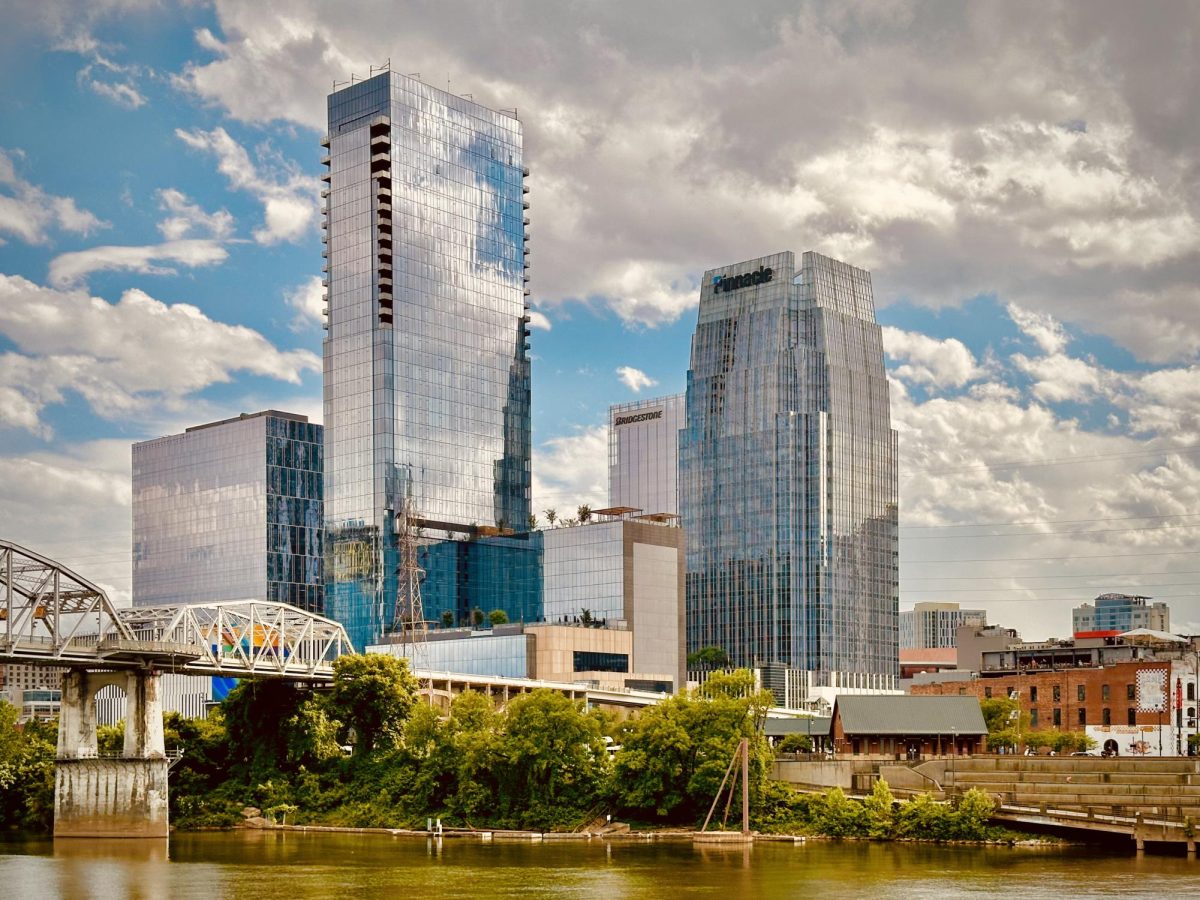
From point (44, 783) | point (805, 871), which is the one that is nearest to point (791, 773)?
point (805, 871)

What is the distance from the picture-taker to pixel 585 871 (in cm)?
11431

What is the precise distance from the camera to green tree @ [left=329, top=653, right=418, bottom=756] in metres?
175

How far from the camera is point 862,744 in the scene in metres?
162

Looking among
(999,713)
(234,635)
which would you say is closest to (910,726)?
(999,713)

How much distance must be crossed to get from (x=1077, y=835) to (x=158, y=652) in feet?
288

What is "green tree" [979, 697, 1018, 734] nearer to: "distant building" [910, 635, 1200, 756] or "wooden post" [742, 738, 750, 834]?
"distant building" [910, 635, 1200, 756]

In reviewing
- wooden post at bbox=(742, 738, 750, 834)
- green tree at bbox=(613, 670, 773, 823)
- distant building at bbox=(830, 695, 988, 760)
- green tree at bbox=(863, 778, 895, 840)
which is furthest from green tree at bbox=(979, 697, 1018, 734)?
wooden post at bbox=(742, 738, 750, 834)

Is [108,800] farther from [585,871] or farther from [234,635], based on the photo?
[585,871]

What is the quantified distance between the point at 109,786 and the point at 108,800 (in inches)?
53.8

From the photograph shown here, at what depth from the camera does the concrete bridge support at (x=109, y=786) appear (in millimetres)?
156000

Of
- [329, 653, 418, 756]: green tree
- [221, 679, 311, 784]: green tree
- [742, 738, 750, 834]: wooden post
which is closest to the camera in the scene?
[742, 738, 750, 834]: wooden post

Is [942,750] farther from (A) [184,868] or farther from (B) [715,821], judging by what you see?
(A) [184,868]

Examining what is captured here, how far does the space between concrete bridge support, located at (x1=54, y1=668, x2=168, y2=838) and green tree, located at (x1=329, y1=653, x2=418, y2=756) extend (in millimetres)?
22617

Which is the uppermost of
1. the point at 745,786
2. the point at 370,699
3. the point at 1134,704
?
the point at 370,699
